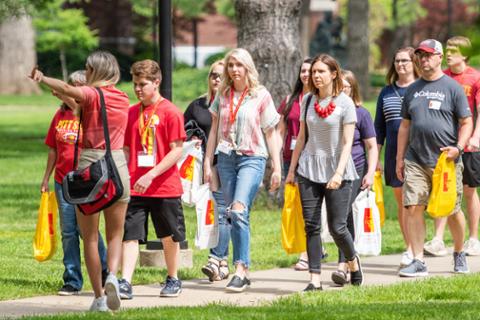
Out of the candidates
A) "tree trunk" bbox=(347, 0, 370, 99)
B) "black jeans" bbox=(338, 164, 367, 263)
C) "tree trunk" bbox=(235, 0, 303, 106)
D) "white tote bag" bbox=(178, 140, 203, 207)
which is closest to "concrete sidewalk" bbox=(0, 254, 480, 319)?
"black jeans" bbox=(338, 164, 367, 263)

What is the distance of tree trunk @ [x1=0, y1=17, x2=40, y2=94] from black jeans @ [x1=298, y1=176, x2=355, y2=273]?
145 feet

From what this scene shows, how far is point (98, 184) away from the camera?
783cm

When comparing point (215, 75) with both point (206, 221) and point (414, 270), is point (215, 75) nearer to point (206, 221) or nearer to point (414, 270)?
point (206, 221)

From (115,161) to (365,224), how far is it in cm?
292

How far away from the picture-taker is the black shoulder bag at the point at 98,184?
782 cm

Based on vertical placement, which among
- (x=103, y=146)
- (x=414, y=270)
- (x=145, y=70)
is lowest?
(x=414, y=270)

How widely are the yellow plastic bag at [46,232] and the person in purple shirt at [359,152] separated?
2229mm

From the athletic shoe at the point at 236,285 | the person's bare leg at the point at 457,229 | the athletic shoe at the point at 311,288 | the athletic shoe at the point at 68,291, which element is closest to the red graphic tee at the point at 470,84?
the person's bare leg at the point at 457,229

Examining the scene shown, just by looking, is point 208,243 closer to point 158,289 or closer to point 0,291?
point 158,289

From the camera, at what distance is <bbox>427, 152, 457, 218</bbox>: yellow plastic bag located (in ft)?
32.9

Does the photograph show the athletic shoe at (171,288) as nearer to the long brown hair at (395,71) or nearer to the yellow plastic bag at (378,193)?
the yellow plastic bag at (378,193)

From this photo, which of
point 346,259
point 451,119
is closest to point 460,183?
point 451,119

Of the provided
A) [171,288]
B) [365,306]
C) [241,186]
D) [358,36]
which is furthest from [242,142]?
[358,36]

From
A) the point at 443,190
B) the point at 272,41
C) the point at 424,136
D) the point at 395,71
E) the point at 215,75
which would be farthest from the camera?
the point at 272,41
